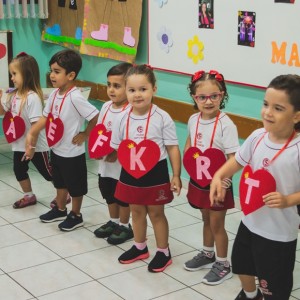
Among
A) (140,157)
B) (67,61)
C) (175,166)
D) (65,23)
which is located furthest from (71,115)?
(65,23)

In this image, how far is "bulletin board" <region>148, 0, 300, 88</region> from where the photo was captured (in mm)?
3600

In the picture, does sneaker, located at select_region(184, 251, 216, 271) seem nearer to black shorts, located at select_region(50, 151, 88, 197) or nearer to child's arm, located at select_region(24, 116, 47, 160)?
black shorts, located at select_region(50, 151, 88, 197)

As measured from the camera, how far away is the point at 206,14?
162 inches

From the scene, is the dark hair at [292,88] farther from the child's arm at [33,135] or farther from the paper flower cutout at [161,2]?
the paper flower cutout at [161,2]

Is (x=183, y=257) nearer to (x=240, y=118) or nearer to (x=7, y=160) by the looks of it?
(x=240, y=118)

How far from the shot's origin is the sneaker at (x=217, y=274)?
121 inches

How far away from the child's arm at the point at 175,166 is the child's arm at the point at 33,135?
102 cm

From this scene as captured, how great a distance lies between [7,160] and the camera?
17.8ft

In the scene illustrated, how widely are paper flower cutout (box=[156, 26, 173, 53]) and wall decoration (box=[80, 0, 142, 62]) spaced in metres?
0.23

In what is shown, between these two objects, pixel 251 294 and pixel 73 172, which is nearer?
pixel 251 294

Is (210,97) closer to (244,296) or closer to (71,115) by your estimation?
(244,296)

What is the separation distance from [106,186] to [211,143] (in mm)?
853

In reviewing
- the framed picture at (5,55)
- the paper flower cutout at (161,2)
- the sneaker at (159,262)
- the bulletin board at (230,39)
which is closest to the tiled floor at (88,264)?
the sneaker at (159,262)

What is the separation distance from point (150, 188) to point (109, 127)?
0.51 meters
